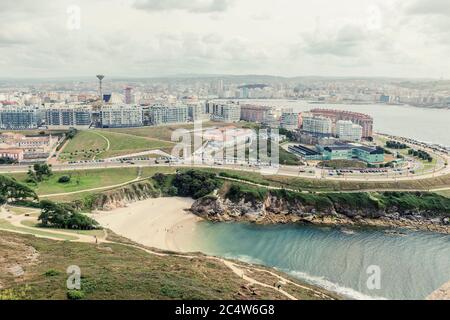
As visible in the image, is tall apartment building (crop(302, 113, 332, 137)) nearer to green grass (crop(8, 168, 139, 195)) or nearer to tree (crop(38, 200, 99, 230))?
green grass (crop(8, 168, 139, 195))

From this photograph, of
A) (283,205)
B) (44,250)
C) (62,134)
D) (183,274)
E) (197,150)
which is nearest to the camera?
(183,274)

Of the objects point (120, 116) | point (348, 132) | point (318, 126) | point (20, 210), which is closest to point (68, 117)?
point (120, 116)

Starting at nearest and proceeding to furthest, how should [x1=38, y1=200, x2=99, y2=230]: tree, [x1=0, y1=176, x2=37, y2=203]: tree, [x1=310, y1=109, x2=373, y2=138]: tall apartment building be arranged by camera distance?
[x1=38, y1=200, x2=99, y2=230]: tree, [x1=0, y1=176, x2=37, y2=203]: tree, [x1=310, y1=109, x2=373, y2=138]: tall apartment building

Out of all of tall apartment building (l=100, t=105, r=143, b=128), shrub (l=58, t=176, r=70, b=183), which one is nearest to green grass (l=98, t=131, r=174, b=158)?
tall apartment building (l=100, t=105, r=143, b=128)

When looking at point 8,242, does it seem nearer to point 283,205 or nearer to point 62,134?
point 283,205

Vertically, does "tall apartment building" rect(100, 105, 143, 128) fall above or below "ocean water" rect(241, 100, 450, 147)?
above

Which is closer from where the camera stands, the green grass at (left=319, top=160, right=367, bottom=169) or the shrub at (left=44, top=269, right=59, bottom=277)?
the shrub at (left=44, top=269, right=59, bottom=277)

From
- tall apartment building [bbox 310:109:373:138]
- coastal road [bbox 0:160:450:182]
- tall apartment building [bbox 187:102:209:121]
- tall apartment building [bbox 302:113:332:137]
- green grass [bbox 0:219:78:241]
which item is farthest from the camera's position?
tall apartment building [bbox 187:102:209:121]

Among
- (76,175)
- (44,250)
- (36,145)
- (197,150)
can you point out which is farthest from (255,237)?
(36,145)
